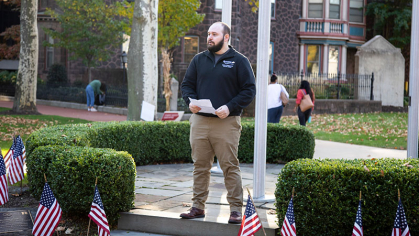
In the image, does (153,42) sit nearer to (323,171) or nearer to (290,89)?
(323,171)

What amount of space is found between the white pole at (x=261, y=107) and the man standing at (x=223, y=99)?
42.9 inches

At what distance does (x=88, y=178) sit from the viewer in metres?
5.89

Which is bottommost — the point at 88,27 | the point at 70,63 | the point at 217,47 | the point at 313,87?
the point at 313,87

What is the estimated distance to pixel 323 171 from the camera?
5238 mm

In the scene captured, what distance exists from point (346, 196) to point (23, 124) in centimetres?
1393

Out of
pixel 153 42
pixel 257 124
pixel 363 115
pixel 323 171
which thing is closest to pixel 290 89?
pixel 363 115

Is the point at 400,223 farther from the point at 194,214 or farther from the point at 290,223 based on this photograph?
the point at 194,214

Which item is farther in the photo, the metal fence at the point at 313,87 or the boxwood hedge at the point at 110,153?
the metal fence at the point at 313,87

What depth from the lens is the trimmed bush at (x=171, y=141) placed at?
9.37 metres

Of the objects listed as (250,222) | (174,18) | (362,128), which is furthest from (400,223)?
(174,18)

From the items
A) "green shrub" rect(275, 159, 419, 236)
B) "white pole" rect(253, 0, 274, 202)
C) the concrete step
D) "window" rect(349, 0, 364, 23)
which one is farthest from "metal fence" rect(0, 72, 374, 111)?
"green shrub" rect(275, 159, 419, 236)

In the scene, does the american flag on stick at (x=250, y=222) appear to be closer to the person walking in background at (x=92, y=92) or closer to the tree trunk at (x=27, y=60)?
the tree trunk at (x=27, y=60)

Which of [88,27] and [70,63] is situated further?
[70,63]

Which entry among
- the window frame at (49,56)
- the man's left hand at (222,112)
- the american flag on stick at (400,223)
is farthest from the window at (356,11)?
the american flag on stick at (400,223)
